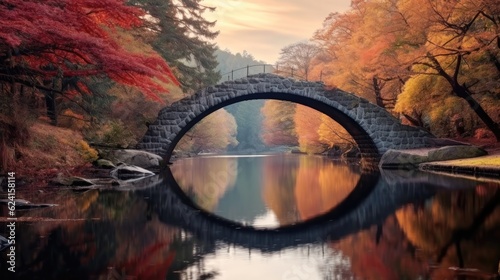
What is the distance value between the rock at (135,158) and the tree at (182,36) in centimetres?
890

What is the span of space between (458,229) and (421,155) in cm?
1660

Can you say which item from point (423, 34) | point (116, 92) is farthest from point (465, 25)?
point (116, 92)

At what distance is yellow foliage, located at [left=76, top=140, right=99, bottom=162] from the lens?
66.3 ft

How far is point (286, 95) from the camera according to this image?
28578mm

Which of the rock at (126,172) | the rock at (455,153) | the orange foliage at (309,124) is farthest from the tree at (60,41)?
the orange foliage at (309,124)

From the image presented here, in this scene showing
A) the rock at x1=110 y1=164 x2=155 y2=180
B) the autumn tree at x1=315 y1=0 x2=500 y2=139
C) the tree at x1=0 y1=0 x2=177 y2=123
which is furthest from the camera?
the rock at x1=110 y1=164 x2=155 y2=180

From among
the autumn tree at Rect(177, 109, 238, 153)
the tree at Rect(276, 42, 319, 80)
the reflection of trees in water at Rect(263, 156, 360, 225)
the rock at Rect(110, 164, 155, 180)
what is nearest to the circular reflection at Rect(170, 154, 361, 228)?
the reflection of trees in water at Rect(263, 156, 360, 225)

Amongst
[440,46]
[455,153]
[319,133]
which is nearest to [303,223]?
[440,46]

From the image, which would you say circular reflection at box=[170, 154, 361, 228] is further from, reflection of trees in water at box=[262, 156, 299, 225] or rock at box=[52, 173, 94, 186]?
rock at box=[52, 173, 94, 186]

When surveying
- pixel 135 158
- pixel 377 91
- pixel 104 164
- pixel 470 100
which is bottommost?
pixel 104 164

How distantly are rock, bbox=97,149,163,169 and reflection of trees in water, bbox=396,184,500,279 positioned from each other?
47.3 ft

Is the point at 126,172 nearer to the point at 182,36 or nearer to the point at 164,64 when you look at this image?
the point at 164,64

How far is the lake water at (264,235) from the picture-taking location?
21.8 feet

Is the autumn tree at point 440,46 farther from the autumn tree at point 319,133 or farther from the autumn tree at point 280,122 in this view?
the autumn tree at point 280,122
